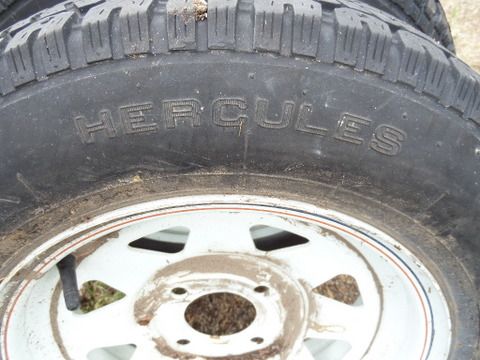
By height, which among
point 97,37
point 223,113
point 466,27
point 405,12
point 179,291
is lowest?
point 179,291

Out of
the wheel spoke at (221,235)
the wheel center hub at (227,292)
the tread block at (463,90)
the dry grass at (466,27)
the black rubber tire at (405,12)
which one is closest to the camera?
the tread block at (463,90)

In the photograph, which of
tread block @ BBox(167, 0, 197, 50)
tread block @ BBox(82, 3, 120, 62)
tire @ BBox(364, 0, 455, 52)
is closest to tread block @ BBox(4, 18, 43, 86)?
tread block @ BBox(82, 3, 120, 62)

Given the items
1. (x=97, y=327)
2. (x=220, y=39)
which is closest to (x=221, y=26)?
(x=220, y=39)

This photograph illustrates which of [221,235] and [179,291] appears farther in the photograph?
[179,291]

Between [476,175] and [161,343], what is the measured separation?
3.39ft

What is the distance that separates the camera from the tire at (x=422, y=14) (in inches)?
79.6

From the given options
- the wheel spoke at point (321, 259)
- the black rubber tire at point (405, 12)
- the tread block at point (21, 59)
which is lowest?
the wheel spoke at point (321, 259)

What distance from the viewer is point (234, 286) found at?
5.71 ft

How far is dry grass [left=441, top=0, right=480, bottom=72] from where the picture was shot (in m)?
3.28

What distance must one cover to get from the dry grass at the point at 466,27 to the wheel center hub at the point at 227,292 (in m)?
2.04

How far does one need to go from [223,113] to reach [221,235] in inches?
17.1

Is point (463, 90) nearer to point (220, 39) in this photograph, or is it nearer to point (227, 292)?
point (220, 39)

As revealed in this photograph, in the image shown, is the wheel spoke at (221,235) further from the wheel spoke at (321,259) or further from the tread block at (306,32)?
the tread block at (306,32)

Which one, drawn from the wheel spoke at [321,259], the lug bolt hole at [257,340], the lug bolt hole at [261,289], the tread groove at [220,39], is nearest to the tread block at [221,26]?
the tread groove at [220,39]
